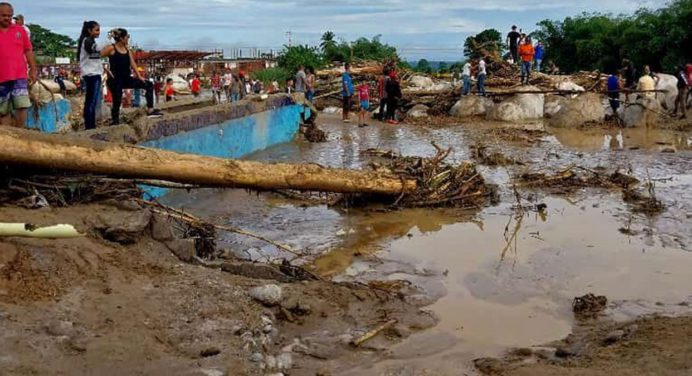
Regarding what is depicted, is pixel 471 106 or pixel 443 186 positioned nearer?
pixel 443 186

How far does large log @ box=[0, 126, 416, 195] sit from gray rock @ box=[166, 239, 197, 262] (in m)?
0.72

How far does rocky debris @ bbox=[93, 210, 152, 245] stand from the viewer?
568cm

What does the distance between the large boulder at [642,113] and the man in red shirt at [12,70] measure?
52.8 ft

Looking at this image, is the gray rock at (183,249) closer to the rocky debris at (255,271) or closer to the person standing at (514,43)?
the rocky debris at (255,271)

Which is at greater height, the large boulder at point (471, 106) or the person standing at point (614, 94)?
the person standing at point (614, 94)

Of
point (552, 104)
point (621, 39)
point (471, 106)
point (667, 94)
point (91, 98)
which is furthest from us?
point (621, 39)

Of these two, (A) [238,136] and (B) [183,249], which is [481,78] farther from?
(B) [183,249]

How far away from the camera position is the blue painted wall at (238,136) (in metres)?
10.9

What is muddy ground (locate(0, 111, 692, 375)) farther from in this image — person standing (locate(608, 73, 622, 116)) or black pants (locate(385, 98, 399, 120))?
black pants (locate(385, 98, 399, 120))

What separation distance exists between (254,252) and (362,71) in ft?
65.7

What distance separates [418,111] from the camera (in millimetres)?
22328

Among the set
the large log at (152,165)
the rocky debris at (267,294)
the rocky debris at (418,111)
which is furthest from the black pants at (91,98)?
the rocky debris at (418,111)

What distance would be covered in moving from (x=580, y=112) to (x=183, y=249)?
15824 mm

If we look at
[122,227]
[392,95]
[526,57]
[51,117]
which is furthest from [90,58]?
[526,57]
